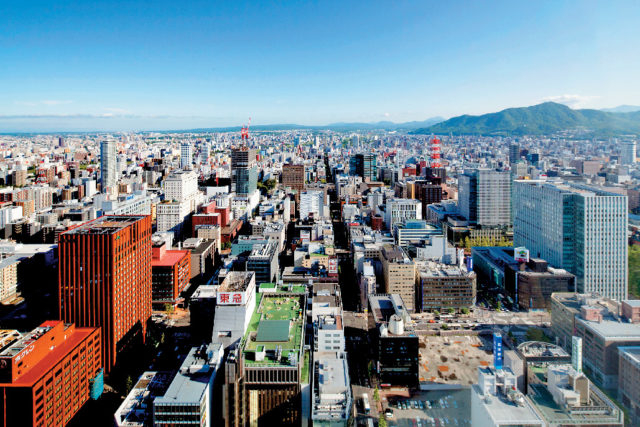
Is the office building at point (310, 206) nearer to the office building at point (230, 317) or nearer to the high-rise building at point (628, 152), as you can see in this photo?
the high-rise building at point (628, 152)

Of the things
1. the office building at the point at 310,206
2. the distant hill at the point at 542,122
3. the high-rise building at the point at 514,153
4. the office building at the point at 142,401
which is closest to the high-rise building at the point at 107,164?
the office building at the point at 310,206

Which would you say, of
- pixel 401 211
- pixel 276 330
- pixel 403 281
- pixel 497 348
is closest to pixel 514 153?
pixel 401 211

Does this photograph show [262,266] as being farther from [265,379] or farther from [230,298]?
[265,379]

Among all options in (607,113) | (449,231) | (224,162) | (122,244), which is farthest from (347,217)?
(224,162)

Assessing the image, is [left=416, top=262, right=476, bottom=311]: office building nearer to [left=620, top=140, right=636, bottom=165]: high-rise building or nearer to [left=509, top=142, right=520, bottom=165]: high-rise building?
[left=620, top=140, right=636, bottom=165]: high-rise building

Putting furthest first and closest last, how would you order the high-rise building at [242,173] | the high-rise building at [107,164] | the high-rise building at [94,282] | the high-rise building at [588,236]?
the high-rise building at [107,164], the high-rise building at [242,173], the high-rise building at [588,236], the high-rise building at [94,282]

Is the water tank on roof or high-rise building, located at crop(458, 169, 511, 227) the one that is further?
high-rise building, located at crop(458, 169, 511, 227)

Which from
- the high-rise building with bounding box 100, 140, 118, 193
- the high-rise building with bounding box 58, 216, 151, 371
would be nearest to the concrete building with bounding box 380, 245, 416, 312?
the high-rise building with bounding box 58, 216, 151, 371

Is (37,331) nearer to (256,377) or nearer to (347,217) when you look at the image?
(256,377)
